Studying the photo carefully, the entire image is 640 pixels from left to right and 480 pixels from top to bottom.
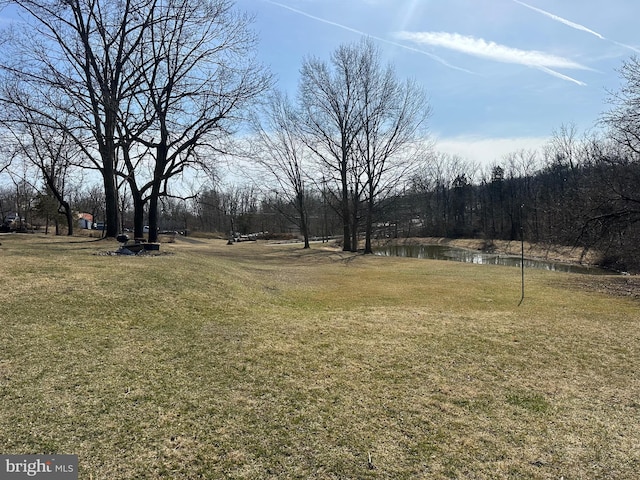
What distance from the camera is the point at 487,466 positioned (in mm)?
2639

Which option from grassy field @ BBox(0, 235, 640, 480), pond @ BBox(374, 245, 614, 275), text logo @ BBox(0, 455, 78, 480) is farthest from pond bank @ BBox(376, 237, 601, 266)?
text logo @ BBox(0, 455, 78, 480)

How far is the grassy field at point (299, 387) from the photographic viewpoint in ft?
8.64

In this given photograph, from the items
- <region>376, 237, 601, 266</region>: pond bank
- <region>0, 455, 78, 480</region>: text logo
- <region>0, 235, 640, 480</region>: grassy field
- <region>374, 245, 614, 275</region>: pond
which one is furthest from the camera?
<region>376, 237, 601, 266</region>: pond bank

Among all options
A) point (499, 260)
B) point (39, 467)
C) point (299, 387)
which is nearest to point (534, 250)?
point (499, 260)

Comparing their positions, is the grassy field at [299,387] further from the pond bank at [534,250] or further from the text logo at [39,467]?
the pond bank at [534,250]

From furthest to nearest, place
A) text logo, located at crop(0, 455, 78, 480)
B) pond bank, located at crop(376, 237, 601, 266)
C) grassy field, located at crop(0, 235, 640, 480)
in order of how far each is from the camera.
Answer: pond bank, located at crop(376, 237, 601, 266) → grassy field, located at crop(0, 235, 640, 480) → text logo, located at crop(0, 455, 78, 480)

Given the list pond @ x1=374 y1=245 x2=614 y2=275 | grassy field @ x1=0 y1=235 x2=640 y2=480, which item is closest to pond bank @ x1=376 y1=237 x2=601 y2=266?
pond @ x1=374 y1=245 x2=614 y2=275

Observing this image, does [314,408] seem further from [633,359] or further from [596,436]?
[633,359]

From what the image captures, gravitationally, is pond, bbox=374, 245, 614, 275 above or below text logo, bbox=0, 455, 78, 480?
below

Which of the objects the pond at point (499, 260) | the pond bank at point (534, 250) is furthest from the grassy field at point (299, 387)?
the pond bank at point (534, 250)

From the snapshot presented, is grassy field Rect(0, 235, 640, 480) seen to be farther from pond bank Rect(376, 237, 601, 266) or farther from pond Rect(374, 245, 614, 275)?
pond bank Rect(376, 237, 601, 266)

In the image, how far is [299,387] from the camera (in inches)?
147

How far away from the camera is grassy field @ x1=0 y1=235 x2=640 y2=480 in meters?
2.63

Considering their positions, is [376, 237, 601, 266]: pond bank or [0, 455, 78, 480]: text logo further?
[376, 237, 601, 266]: pond bank
